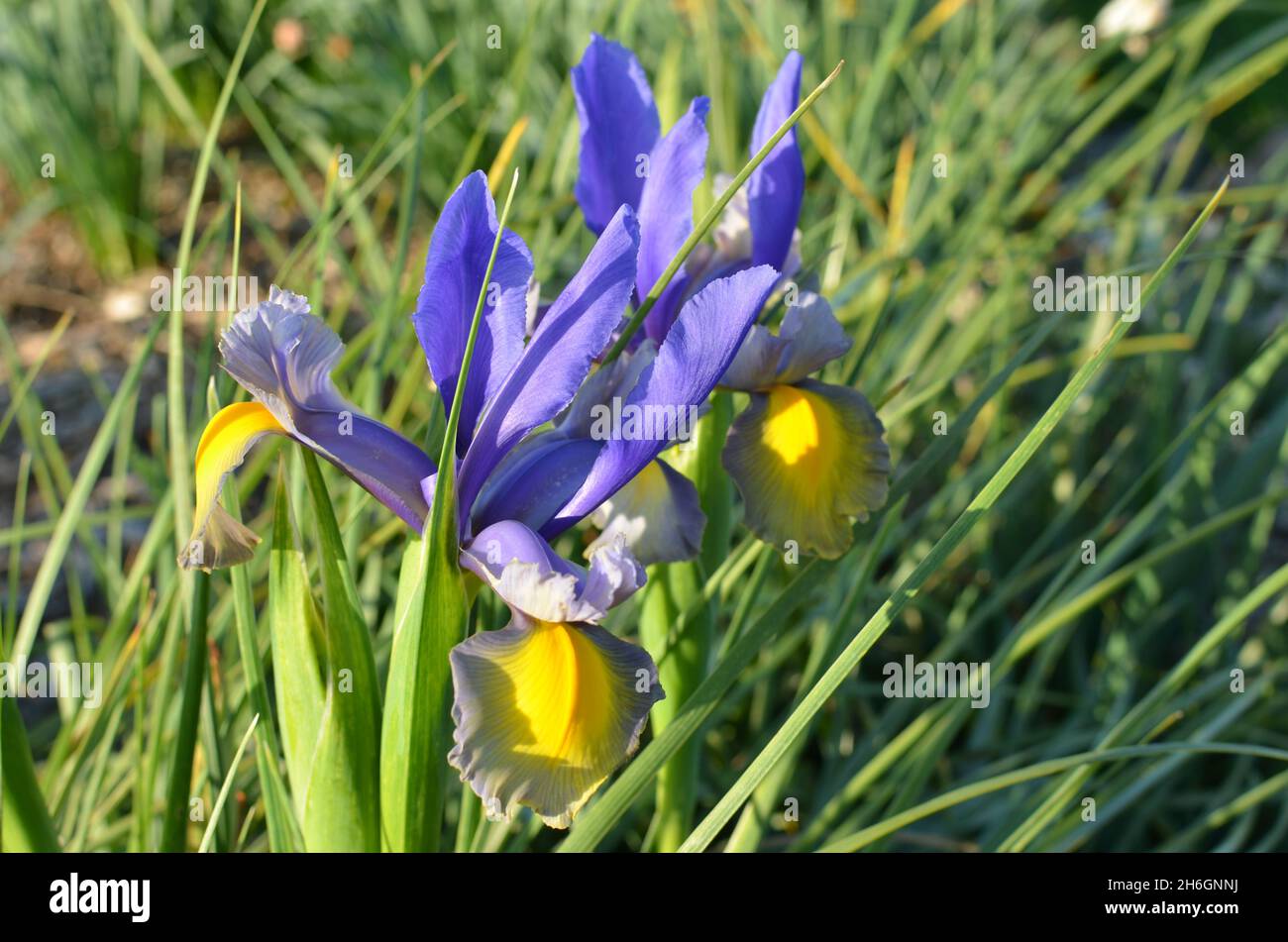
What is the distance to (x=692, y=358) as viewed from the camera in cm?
103

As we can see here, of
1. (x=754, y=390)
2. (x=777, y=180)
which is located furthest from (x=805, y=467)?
(x=777, y=180)

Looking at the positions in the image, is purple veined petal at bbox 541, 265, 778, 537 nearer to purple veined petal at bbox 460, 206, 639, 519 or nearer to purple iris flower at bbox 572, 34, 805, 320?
purple veined petal at bbox 460, 206, 639, 519

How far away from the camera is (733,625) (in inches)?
57.7

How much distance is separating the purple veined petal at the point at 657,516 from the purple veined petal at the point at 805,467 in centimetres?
6

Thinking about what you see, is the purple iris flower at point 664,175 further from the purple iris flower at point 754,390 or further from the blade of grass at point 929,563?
the blade of grass at point 929,563

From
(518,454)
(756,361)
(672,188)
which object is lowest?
(518,454)

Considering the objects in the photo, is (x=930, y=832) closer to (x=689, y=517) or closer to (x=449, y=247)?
(x=689, y=517)

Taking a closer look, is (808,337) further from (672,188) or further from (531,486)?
(531,486)

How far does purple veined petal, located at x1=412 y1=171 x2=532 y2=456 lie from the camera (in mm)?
1066

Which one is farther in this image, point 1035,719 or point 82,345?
point 82,345

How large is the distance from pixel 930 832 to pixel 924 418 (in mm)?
890

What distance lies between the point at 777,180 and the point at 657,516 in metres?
0.42

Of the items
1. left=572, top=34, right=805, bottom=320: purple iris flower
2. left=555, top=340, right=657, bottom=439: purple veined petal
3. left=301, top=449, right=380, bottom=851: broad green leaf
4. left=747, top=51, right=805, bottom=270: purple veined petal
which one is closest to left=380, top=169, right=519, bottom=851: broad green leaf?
left=301, top=449, right=380, bottom=851: broad green leaf
